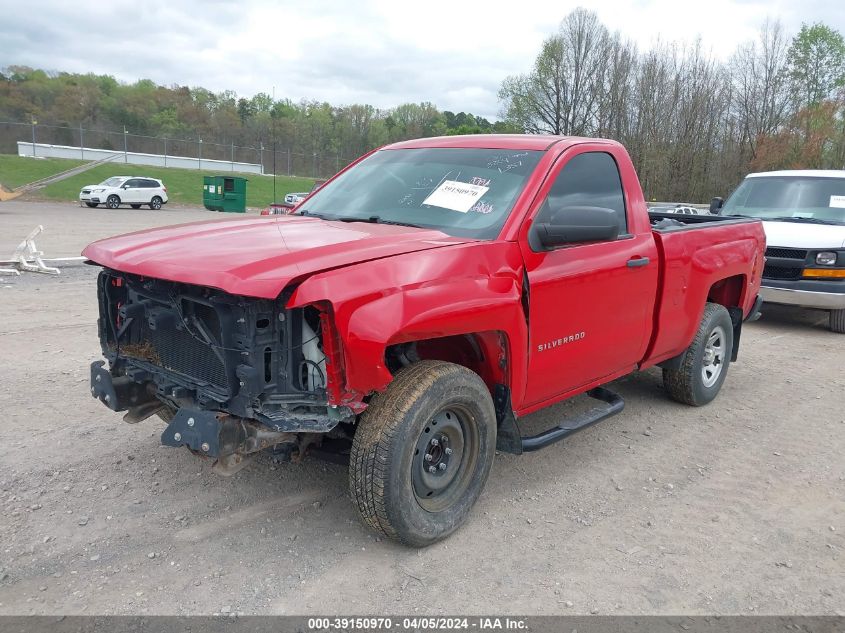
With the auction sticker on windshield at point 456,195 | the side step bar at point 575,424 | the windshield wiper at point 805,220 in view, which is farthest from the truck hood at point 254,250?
the windshield wiper at point 805,220

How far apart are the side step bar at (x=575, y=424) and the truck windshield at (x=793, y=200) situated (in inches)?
250

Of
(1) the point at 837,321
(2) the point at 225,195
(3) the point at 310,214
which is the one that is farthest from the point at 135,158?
(3) the point at 310,214

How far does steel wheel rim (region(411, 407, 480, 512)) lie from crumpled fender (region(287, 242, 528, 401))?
40 cm

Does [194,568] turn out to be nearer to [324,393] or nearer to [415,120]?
[324,393]

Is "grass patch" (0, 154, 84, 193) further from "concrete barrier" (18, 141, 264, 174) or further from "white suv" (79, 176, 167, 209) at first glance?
"white suv" (79, 176, 167, 209)

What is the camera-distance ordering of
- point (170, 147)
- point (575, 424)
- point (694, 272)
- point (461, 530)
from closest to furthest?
point (461, 530) → point (575, 424) → point (694, 272) → point (170, 147)

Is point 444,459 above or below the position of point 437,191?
below

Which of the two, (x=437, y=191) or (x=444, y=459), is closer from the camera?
(x=444, y=459)

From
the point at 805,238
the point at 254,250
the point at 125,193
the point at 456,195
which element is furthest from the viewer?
the point at 125,193

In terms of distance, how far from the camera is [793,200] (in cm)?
1000

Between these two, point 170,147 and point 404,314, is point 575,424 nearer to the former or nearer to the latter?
point 404,314

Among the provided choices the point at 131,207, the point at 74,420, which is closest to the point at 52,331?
the point at 74,420

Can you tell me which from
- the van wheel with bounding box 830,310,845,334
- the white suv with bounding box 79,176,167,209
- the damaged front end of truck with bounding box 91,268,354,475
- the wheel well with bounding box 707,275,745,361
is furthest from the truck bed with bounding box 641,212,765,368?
the white suv with bounding box 79,176,167,209

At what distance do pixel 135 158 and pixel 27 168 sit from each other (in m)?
11.7
